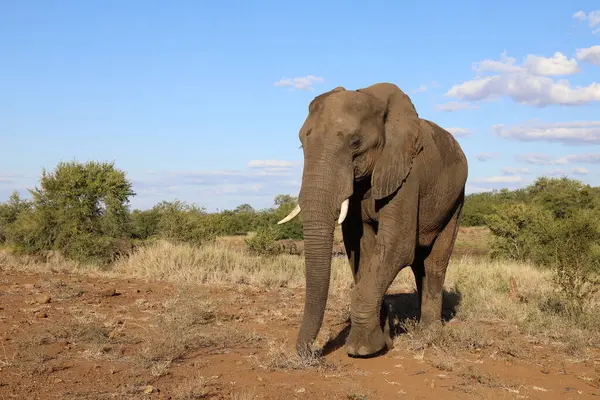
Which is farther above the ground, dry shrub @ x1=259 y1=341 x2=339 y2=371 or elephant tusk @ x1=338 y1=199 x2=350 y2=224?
elephant tusk @ x1=338 y1=199 x2=350 y2=224

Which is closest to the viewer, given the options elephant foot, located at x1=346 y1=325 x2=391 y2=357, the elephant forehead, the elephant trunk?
the elephant trunk

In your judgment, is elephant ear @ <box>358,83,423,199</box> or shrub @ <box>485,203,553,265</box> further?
shrub @ <box>485,203,553,265</box>

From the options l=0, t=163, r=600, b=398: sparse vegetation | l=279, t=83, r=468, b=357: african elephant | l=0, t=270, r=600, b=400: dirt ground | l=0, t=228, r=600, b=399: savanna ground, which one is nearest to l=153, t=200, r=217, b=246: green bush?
l=0, t=163, r=600, b=398: sparse vegetation

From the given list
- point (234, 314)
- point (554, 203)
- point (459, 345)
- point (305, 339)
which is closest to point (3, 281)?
point (234, 314)

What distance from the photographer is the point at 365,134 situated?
261 inches

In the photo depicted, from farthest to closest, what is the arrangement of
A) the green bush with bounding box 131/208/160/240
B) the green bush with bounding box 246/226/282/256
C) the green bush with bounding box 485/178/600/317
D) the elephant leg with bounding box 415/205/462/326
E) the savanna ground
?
1. the green bush with bounding box 131/208/160/240
2. the green bush with bounding box 246/226/282/256
3. the green bush with bounding box 485/178/600/317
4. the elephant leg with bounding box 415/205/462/326
5. the savanna ground

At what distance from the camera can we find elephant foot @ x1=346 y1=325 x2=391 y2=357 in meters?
6.72

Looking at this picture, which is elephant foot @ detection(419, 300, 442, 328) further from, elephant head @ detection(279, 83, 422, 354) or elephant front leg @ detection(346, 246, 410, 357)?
elephant head @ detection(279, 83, 422, 354)

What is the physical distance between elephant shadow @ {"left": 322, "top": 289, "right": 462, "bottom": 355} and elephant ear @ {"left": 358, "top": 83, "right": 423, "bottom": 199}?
181cm

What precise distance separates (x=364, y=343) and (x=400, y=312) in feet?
11.8

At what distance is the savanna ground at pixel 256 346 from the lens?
565cm

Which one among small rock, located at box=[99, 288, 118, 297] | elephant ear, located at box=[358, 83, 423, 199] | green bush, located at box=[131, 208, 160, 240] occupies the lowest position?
small rock, located at box=[99, 288, 118, 297]

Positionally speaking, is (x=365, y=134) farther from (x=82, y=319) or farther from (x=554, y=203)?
(x=554, y=203)

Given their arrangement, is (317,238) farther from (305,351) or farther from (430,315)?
(430,315)
